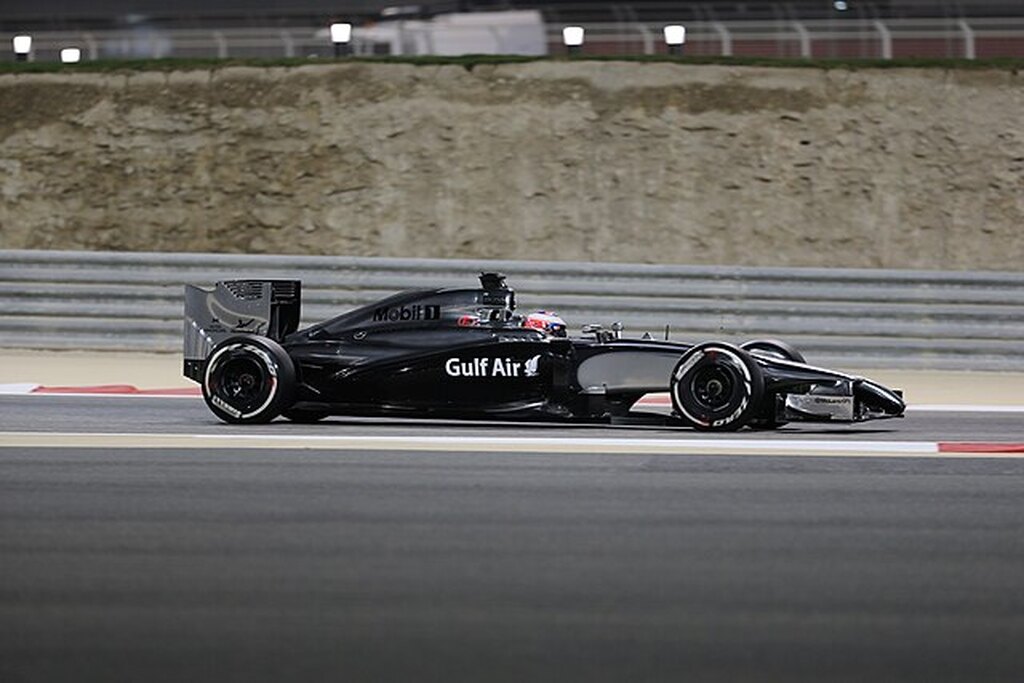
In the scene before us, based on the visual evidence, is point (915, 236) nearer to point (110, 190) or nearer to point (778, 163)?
point (778, 163)

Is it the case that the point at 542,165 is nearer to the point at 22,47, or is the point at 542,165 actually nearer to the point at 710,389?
the point at 22,47

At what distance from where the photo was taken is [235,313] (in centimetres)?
1189

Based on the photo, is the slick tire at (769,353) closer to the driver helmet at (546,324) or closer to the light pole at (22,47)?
the driver helmet at (546,324)

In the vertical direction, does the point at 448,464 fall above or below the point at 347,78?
below

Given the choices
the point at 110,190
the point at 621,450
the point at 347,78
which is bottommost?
the point at 621,450

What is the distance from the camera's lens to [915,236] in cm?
2252

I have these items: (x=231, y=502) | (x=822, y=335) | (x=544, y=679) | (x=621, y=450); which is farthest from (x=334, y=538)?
(x=822, y=335)

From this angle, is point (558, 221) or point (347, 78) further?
point (347, 78)

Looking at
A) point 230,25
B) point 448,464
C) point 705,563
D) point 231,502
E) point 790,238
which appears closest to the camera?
point 705,563

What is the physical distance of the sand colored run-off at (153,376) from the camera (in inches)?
590

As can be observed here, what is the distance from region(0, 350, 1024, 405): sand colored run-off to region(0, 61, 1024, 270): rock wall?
5657 mm

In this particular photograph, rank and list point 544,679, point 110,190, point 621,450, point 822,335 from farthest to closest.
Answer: point 110,190, point 822,335, point 621,450, point 544,679

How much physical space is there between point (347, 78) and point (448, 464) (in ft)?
53.9

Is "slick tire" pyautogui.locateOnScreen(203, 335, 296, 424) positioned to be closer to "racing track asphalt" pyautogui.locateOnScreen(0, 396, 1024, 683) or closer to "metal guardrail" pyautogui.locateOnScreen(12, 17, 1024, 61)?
"racing track asphalt" pyautogui.locateOnScreen(0, 396, 1024, 683)
